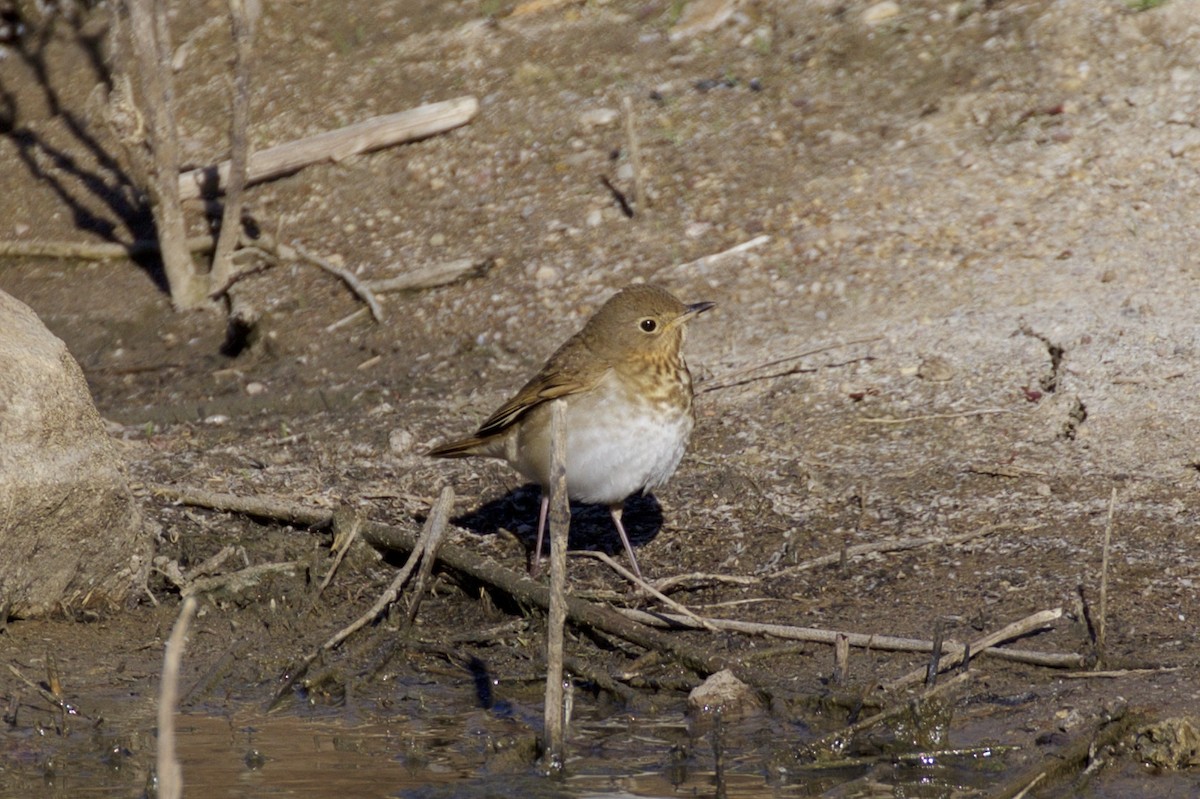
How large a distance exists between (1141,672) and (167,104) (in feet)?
23.5

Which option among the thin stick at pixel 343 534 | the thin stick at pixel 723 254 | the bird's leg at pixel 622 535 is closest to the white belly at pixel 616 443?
the bird's leg at pixel 622 535

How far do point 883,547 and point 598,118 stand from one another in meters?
5.49

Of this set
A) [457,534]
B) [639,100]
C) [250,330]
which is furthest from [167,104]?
[457,534]

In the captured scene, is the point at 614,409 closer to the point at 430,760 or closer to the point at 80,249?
the point at 430,760

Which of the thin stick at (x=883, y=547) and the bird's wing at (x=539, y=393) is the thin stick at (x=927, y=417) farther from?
the bird's wing at (x=539, y=393)

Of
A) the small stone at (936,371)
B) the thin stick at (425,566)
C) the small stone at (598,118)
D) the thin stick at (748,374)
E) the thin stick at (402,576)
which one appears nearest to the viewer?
the thin stick at (402,576)

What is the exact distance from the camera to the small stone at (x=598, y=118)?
37.3 feet

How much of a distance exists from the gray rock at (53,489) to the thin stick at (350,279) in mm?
3771

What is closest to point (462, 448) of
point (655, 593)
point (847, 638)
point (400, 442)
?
point (400, 442)

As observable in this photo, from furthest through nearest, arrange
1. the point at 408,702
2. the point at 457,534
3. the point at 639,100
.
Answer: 1. the point at 639,100
2. the point at 457,534
3. the point at 408,702

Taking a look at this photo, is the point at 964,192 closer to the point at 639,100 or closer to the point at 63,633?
the point at 639,100

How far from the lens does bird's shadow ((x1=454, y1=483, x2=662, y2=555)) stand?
755 centimetres

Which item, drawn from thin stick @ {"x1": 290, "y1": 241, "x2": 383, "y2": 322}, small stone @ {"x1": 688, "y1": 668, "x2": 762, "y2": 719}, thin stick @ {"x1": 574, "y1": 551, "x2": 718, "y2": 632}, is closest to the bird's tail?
thin stick @ {"x1": 574, "y1": 551, "x2": 718, "y2": 632}

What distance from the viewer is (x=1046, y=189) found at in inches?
377
